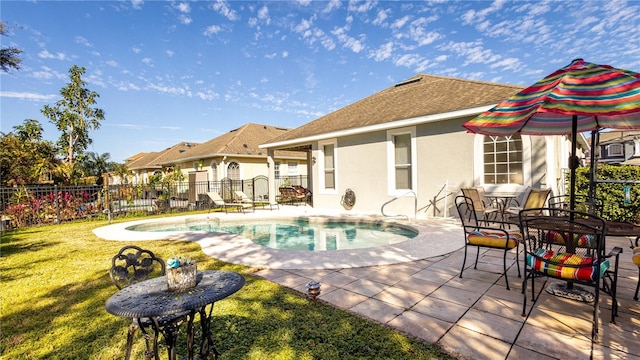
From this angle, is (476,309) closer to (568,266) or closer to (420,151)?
(568,266)

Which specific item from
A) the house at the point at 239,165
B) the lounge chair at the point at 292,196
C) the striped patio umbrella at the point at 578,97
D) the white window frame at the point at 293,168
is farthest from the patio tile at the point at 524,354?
the white window frame at the point at 293,168

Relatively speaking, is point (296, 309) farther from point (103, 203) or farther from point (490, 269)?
point (103, 203)

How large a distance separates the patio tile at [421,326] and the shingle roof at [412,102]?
6.98 m

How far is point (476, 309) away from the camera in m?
3.00

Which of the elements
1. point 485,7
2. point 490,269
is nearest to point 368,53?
point 485,7

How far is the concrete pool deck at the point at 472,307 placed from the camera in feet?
7.62

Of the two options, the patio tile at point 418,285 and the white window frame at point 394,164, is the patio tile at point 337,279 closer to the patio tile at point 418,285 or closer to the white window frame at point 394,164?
the patio tile at point 418,285

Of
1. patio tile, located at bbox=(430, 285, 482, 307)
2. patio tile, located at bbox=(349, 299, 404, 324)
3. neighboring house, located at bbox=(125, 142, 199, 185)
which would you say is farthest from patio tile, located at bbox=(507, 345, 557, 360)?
neighboring house, located at bbox=(125, 142, 199, 185)

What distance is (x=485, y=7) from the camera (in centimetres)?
977

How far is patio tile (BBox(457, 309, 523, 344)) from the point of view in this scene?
2506mm

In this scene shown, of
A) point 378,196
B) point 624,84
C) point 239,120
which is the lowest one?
point 378,196

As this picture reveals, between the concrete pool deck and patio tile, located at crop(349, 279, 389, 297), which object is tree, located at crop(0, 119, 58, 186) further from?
patio tile, located at crop(349, 279, 389, 297)

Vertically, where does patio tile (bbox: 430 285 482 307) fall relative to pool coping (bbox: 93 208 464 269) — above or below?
below

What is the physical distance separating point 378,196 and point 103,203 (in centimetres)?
1131
